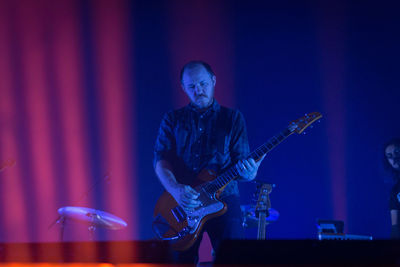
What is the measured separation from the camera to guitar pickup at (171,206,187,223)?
8.75 ft

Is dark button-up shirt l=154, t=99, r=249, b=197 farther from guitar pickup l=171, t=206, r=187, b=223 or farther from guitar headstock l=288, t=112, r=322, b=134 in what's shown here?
guitar headstock l=288, t=112, r=322, b=134

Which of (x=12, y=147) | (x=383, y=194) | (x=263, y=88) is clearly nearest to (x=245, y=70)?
(x=263, y=88)

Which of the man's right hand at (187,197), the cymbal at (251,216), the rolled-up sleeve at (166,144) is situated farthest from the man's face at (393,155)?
the rolled-up sleeve at (166,144)

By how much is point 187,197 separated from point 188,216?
14 cm

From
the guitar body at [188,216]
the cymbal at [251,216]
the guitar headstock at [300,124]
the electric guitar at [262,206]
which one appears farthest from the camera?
the cymbal at [251,216]

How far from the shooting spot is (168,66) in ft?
11.5

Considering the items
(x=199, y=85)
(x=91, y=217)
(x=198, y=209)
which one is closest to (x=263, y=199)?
(x=198, y=209)

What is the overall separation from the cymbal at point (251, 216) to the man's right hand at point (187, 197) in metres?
0.58

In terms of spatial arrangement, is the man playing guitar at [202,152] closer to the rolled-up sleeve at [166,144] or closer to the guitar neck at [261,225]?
the rolled-up sleeve at [166,144]

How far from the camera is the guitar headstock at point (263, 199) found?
9.50ft

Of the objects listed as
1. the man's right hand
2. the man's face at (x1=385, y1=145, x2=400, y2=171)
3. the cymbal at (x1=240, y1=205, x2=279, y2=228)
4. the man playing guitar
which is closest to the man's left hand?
the man playing guitar

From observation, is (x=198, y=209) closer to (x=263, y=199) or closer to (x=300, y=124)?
(x=263, y=199)

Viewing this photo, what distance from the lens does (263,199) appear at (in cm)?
292

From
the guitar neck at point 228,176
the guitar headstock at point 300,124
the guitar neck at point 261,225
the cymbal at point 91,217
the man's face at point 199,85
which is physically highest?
the man's face at point 199,85
